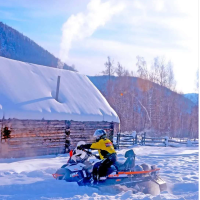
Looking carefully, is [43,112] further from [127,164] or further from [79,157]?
[127,164]

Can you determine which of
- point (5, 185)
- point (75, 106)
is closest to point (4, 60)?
point (75, 106)

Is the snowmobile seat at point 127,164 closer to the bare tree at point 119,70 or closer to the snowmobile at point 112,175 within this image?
the snowmobile at point 112,175

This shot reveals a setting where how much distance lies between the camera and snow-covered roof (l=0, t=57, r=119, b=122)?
12211 mm

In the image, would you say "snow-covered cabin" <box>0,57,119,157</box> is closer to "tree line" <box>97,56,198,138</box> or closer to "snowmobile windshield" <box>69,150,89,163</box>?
"snowmobile windshield" <box>69,150,89,163</box>

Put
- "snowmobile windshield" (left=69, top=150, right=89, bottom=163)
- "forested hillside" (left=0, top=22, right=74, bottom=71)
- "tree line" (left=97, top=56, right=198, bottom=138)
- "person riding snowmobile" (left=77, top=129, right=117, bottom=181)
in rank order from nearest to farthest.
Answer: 1. "person riding snowmobile" (left=77, top=129, right=117, bottom=181)
2. "snowmobile windshield" (left=69, top=150, right=89, bottom=163)
3. "forested hillside" (left=0, top=22, right=74, bottom=71)
4. "tree line" (left=97, top=56, right=198, bottom=138)

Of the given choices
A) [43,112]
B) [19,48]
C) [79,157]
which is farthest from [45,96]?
[19,48]

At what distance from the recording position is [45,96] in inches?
544

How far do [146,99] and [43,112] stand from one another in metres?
28.7

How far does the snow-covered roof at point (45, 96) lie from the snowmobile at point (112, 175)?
5283mm

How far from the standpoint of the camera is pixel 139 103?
135ft

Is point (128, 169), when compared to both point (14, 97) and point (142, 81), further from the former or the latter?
point (142, 81)

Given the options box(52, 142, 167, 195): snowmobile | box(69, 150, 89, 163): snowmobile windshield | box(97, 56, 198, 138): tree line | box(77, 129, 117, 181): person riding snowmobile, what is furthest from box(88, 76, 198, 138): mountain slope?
box(69, 150, 89, 163): snowmobile windshield

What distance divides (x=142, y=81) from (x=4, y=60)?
91.0 feet

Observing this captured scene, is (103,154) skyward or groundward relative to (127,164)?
skyward
